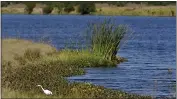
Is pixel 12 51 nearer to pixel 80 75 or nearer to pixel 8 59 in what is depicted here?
pixel 8 59

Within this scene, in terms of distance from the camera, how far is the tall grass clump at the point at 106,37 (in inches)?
946

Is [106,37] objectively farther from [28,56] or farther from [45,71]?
[45,71]

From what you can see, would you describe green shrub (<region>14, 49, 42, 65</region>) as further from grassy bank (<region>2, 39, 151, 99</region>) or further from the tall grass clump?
the tall grass clump

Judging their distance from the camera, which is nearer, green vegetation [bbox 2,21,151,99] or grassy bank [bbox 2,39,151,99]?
grassy bank [bbox 2,39,151,99]

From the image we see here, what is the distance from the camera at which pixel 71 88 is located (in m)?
15.5

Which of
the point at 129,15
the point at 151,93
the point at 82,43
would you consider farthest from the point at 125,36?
the point at 129,15

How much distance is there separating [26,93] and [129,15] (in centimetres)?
8488

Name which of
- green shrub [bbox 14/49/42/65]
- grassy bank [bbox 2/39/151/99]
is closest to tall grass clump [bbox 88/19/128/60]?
grassy bank [bbox 2/39/151/99]

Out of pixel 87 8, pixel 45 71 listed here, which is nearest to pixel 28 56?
pixel 45 71

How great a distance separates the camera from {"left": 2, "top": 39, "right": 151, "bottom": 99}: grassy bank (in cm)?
1387

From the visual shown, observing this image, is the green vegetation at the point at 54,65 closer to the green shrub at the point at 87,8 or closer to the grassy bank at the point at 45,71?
the grassy bank at the point at 45,71

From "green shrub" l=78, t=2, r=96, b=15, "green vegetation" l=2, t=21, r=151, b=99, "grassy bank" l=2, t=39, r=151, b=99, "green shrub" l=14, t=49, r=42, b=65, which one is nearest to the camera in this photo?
"grassy bank" l=2, t=39, r=151, b=99

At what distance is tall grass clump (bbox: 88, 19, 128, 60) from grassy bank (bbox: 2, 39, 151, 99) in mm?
407

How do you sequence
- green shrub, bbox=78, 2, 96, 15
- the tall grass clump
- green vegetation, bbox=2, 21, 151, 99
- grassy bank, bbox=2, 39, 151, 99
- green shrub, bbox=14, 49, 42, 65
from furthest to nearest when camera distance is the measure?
green shrub, bbox=78, 2, 96, 15 → the tall grass clump → green shrub, bbox=14, 49, 42, 65 → green vegetation, bbox=2, 21, 151, 99 → grassy bank, bbox=2, 39, 151, 99
